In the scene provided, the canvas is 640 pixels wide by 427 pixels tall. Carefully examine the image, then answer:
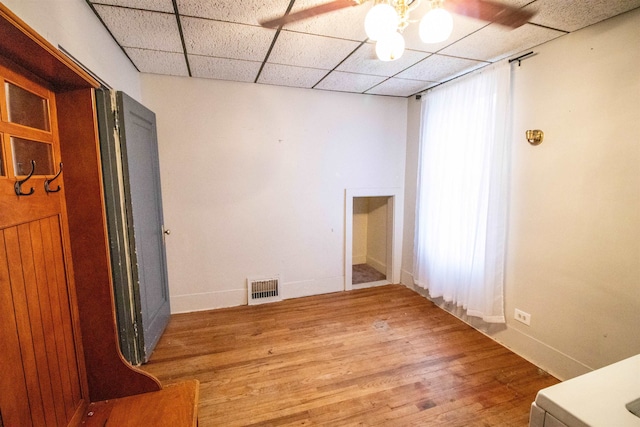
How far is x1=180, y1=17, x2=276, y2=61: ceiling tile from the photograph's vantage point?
194 cm

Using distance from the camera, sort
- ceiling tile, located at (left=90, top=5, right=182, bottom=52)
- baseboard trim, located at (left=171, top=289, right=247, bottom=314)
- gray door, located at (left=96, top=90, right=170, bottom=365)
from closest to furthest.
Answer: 1. ceiling tile, located at (left=90, top=5, right=182, bottom=52)
2. gray door, located at (left=96, top=90, right=170, bottom=365)
3. baseboard trim, located at (left=171, top=289, right=247, bottom=314)

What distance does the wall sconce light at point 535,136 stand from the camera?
7.36ft

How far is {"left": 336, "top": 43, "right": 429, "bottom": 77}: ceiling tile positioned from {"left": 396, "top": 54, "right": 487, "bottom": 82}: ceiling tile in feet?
0.36

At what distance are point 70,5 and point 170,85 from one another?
1.42 m

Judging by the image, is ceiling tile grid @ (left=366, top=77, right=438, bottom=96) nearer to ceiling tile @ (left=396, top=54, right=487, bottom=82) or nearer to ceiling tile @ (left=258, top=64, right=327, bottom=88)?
ceiling tile @ (left=396, top=54, right=487, bottom=82)

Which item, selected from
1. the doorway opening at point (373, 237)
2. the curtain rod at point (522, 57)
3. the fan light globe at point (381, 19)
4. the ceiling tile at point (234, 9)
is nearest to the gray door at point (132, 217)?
the ceiling tile at point (234, 9)

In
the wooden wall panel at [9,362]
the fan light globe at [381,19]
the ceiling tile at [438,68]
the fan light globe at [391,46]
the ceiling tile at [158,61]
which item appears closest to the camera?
the wooden wall panel at [9,362]

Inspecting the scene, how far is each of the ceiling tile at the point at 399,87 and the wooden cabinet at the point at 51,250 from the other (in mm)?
2837

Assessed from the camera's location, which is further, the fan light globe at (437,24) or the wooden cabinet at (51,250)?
the fan light globe at (437,24)

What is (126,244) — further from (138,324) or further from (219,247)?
(219,247)

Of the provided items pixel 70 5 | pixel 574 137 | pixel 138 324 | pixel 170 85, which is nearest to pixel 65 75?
pixel 70 5

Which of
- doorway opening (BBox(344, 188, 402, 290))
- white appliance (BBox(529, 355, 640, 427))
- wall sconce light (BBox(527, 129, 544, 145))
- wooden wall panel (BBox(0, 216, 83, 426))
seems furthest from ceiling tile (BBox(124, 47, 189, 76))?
white appliance (BBox(529, 355, 640, 427))

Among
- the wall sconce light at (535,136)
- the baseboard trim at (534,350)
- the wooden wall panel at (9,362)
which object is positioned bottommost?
the baseboard trim at (534,350)

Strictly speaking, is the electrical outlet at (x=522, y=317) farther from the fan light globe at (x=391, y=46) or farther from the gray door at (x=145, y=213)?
the gray door at (x=145, y=213)
